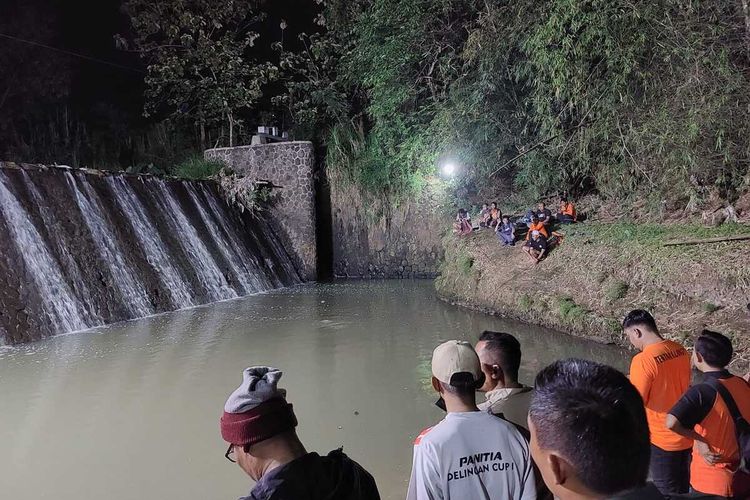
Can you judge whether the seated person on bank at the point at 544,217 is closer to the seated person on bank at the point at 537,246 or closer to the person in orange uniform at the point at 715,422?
the seated person on bank at the point at 537,246

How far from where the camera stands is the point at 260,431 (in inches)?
55.2

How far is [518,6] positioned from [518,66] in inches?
47.1

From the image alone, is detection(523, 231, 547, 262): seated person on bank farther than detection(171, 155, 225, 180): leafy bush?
No

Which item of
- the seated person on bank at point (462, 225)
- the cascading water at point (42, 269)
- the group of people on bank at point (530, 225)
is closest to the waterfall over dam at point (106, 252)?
the cascading water at point (42, 269)

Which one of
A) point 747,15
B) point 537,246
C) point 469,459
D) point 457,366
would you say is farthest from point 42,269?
point 747,15

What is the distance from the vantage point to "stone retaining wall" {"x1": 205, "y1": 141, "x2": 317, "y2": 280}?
14898mm

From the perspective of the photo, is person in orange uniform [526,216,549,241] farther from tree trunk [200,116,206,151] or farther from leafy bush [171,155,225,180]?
tree trunk [200,116,206,151]

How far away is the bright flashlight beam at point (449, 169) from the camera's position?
13.4 m

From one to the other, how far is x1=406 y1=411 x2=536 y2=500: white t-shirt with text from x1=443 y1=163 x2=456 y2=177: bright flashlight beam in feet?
39.6

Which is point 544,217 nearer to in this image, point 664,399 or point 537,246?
point 537,246

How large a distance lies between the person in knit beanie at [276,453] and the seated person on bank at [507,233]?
9.05m

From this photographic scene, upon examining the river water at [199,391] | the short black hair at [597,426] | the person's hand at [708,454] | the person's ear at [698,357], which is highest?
the short black hair at [597,426]

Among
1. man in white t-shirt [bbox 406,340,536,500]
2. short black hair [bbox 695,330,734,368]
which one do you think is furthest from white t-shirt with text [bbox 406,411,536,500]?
short black hair [bbox 695,330,734,368]

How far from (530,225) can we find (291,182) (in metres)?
7.57
